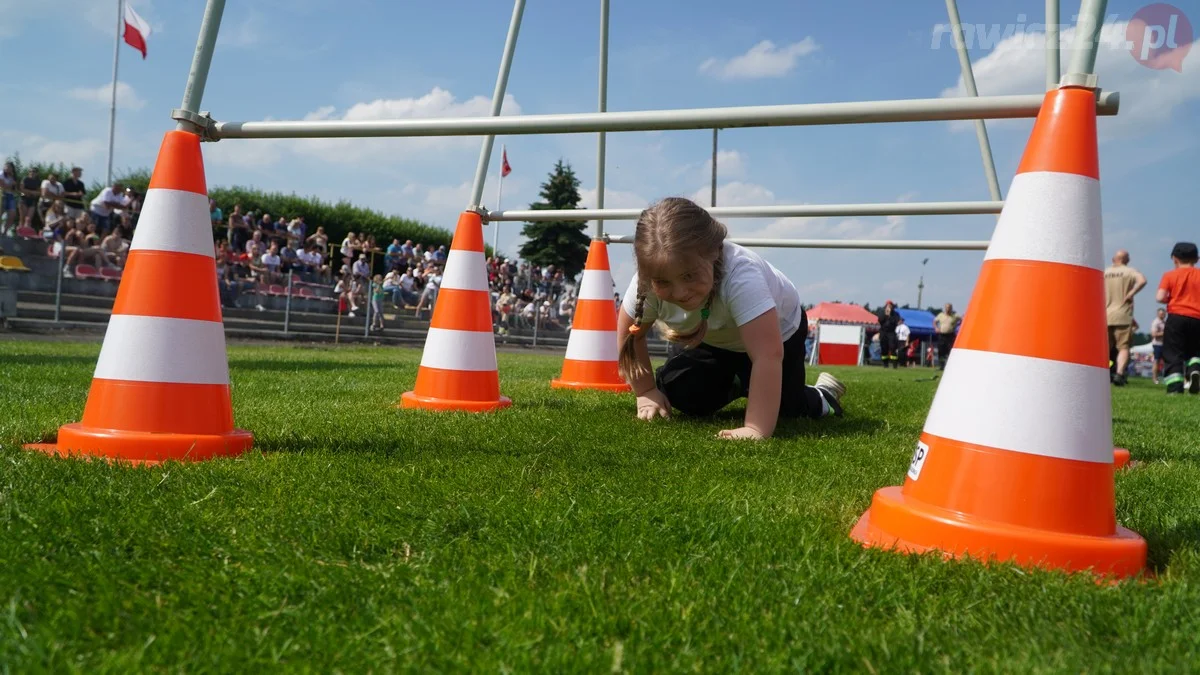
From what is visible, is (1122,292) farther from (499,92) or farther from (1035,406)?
(1035,406)

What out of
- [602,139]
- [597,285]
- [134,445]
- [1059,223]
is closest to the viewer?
[1059,223]

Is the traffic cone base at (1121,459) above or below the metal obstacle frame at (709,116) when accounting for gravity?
below

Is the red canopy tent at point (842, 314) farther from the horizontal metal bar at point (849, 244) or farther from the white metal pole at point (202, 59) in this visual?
the white metal pole at point (202, 59)

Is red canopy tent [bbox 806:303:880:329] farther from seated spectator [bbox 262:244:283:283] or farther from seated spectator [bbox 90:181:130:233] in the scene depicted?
seated spectator [bbox 90:181:130:233]

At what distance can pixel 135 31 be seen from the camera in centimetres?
2630

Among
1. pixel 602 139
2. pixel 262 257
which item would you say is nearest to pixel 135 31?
pixel 262 257

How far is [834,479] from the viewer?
269 centimetres

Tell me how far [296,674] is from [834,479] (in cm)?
193

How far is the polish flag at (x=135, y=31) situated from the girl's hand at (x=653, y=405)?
91.3 ft

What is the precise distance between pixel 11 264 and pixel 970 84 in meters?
17.7

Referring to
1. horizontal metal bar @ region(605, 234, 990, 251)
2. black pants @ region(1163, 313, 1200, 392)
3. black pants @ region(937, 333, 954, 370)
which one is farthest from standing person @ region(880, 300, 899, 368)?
horizontal metal bar @ region(605, 234, 990, 251)

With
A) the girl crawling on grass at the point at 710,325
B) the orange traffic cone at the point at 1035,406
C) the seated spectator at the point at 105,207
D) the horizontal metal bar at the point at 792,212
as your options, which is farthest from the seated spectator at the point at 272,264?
the orange traffic cone at the point at 1035,406

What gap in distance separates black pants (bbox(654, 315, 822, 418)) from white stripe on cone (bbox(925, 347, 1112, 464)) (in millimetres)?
2515

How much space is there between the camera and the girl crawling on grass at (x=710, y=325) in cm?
358
